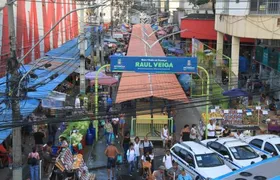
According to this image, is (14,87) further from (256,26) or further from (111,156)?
(256,26)

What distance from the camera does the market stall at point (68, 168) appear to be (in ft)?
44.4

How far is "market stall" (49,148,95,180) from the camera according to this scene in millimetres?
13531

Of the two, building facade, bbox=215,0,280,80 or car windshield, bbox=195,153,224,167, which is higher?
building facade, bbox=215,0,280,80

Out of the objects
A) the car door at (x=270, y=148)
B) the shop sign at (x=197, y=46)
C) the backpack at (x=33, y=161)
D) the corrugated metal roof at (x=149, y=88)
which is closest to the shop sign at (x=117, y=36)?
the shop sign at (x=197, y=46)

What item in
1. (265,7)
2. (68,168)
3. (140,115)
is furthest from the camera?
(265,7)

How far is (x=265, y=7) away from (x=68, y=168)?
16537mm

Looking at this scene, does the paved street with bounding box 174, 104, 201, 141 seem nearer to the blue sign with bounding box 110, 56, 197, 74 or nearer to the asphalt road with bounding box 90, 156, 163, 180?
the blue sign with bounding box 110, 56, 197, 74

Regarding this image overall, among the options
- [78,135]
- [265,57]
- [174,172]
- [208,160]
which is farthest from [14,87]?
[265,57]

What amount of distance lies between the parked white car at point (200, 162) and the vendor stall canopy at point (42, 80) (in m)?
5.64

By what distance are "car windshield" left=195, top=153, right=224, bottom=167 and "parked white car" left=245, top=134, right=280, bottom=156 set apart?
259 cm

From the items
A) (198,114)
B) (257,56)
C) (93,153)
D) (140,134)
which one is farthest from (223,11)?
(93,153)

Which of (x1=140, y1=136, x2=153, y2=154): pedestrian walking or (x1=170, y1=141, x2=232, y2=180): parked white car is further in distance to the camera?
(x1=140, y1=136, x2=153, y2=154): pedestrian walking

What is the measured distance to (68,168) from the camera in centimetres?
1366

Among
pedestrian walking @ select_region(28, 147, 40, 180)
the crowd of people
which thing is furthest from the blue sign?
pedestrian walking @ select_region(28, 147, 40, 180)
